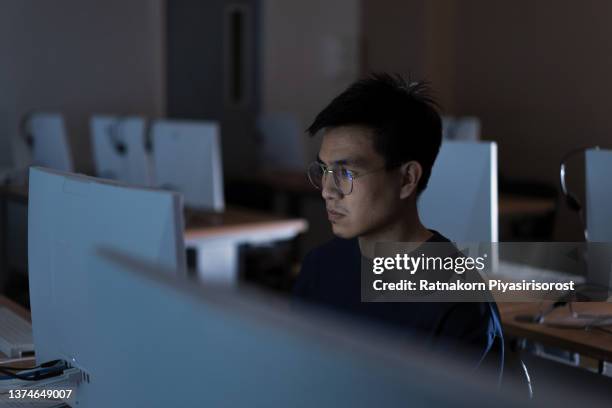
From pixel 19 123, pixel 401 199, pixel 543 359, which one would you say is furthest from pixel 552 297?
pixel 19 123

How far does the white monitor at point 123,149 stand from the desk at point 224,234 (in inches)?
17.6

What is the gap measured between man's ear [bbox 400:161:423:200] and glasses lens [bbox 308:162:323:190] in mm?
158

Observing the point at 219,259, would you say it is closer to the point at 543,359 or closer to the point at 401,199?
the point at 543,359

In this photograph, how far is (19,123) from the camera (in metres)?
5.89

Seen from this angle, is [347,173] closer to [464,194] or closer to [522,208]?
[464,194]

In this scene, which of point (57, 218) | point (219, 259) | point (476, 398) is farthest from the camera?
point (219, 259)

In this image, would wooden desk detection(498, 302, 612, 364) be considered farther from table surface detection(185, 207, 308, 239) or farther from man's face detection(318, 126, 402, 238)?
table surface detection(185, 207, 308, 239)

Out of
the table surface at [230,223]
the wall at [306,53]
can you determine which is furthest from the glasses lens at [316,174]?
the wall at [306,53]

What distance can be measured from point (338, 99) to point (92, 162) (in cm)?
527

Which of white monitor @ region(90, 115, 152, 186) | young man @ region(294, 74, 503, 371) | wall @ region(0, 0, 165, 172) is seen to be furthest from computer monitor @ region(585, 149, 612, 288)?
wall @ region(0, 0, 165, 172)

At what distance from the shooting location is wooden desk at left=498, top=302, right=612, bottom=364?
1.82 metres

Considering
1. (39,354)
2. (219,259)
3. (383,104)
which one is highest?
(383,104)

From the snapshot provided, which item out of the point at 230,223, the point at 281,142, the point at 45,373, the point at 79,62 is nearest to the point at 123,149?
the point at 230,223

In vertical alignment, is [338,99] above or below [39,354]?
above
